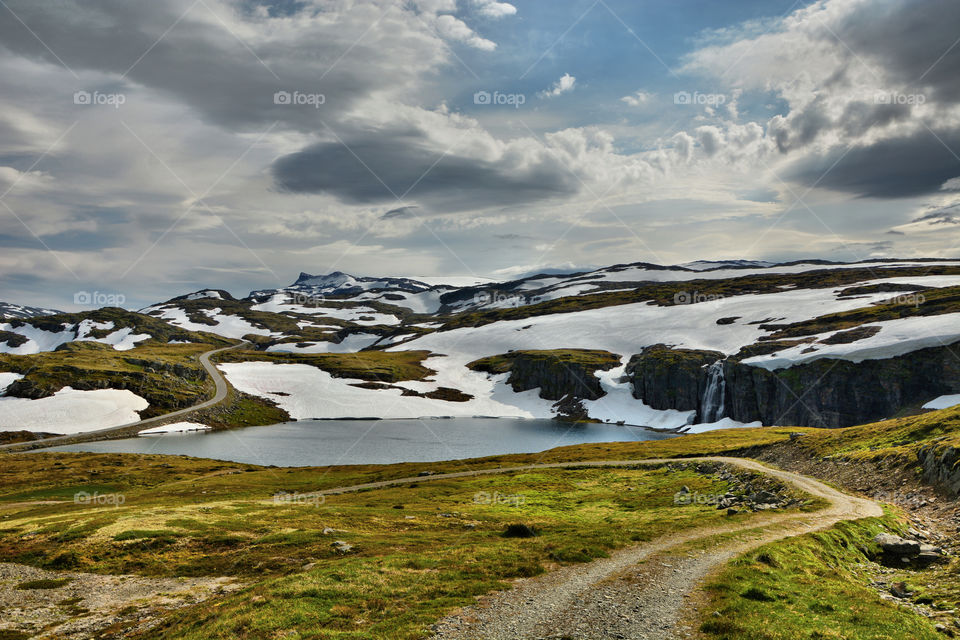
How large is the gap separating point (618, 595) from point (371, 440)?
122 meters

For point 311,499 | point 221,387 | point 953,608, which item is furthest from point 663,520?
point 221,387

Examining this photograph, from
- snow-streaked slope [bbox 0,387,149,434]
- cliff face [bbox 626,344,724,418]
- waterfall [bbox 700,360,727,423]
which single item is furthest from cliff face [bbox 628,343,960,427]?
snow-streaked slope [bbox 0,387,149,434]

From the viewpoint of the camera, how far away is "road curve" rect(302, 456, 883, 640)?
17.7 metres

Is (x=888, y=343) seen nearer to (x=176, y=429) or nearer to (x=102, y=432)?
(x=176, y=429)

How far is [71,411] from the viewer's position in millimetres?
138875

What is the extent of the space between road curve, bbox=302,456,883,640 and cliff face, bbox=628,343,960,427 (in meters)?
119

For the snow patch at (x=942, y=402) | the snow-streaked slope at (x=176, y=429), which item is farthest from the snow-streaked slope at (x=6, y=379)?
the snow patch at (x=942, y=402)

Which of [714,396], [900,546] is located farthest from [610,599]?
[714,396]

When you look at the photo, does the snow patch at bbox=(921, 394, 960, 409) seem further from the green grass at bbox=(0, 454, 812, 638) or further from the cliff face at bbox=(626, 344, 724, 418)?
the green grass at bbox=(0, 454, 812, 638)

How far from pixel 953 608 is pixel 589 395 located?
18121 cm

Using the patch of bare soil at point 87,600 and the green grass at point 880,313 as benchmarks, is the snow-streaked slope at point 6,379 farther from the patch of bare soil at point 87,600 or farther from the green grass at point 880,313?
the green grass at point 880,313

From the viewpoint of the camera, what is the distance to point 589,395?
19675 centimetres

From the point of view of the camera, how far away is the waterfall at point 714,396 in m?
160

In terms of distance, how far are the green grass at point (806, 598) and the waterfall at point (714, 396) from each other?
473ft
